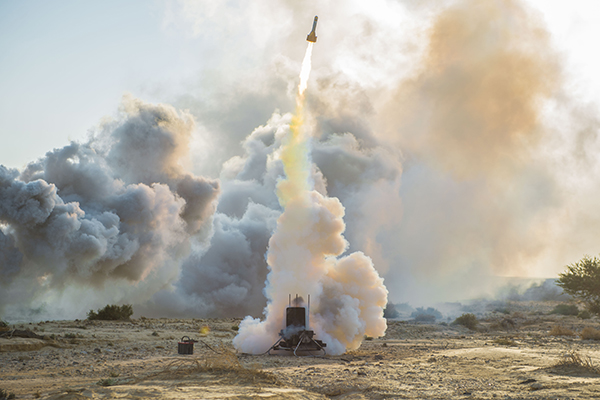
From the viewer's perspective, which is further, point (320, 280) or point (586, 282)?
point (586, 282)

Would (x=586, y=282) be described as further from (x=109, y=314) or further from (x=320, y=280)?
(x=109, y=314)

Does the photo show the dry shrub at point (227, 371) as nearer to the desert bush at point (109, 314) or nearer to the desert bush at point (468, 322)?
the desert bush at point (109, 314)

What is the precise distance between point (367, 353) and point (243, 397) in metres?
17.1

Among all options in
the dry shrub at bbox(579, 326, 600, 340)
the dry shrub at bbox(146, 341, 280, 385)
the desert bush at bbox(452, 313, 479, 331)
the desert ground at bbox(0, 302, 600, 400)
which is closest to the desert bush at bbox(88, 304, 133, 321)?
the desert ground at bbox(0, 302, 600, 400)

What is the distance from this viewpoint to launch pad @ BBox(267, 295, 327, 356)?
25484mm

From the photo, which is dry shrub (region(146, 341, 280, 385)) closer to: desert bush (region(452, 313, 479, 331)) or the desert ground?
the desert ground

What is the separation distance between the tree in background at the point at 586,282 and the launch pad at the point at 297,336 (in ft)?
114

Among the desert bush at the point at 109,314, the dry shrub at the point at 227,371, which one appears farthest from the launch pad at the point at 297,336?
the desert bush at the point at 109,314

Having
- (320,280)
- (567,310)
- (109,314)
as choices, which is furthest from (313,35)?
(567,310)

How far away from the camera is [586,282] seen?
1850 inches

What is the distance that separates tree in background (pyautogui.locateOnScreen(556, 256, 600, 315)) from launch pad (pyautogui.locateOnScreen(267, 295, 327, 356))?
34664 mm

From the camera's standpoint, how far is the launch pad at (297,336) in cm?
2548

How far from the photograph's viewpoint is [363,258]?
30297 millimetres

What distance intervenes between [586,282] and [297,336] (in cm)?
3654
